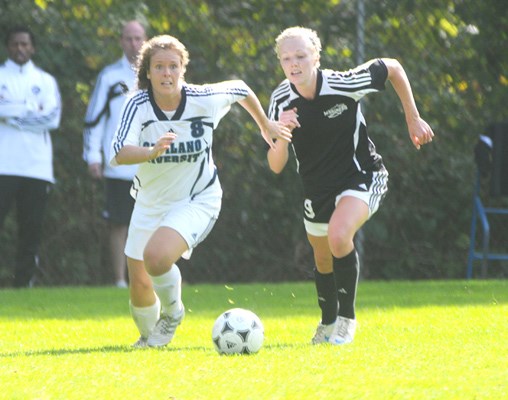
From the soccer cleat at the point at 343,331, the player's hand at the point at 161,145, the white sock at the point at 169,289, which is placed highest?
the player's hand at the point at 161,145

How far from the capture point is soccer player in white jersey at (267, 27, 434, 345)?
667 cm

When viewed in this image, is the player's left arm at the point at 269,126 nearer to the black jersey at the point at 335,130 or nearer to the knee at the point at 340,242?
the black jersey at the point at 335,130

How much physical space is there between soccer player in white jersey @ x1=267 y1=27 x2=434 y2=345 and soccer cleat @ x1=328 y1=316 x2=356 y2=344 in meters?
0.07

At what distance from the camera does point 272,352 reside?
6.12 meters

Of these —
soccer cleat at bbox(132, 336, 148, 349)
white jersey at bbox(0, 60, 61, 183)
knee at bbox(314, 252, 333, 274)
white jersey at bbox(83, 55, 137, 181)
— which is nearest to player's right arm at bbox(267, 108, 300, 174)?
knee at bbox(314, 252, 333, 274)

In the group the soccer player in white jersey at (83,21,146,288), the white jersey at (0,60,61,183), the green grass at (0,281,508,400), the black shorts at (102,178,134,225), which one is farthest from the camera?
the black shorts at (102,178,134,225)

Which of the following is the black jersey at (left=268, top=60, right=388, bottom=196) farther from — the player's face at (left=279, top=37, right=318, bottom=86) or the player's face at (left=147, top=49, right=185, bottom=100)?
the player's face at (left=147, top=49, right=185, bottom=100)

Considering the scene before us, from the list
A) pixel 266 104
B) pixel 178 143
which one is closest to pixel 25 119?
pixel 266 104

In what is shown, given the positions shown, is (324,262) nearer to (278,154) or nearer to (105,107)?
(278,154)

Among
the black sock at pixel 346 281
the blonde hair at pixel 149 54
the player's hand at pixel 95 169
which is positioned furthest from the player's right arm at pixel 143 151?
the player's hand at pixel 95 169

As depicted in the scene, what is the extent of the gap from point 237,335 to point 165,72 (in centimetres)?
155

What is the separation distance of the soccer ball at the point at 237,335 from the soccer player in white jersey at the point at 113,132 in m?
4.18

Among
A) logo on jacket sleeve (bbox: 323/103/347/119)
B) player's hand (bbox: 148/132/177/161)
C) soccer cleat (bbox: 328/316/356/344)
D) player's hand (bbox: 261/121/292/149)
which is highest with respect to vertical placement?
logo on jacket sleeve (bbox: 323/103/347/119)

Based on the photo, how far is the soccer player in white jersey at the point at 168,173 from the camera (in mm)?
6621
